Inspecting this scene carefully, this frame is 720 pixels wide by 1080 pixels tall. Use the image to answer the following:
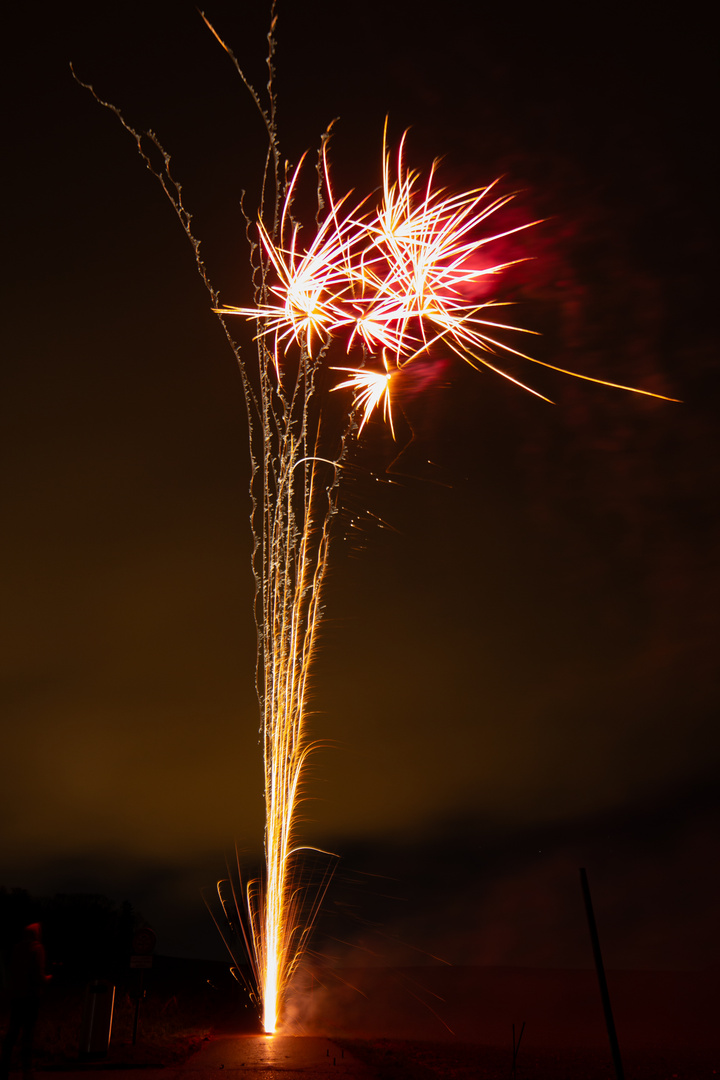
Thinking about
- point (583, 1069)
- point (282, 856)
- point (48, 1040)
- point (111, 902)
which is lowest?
point (583, 1069)

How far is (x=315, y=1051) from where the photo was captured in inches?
428

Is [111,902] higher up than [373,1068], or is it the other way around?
[111,902]

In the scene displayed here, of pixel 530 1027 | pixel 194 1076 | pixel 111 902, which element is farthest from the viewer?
pixel 111 902

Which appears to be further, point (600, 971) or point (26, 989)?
point (26, 989)

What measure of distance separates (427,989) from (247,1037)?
33752 mm

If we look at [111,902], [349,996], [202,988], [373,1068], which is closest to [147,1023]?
[373,1068]

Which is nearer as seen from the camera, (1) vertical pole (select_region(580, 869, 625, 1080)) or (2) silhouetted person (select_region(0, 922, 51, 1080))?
(1) vertical pole (select_region(580, 869, 625, 1080))

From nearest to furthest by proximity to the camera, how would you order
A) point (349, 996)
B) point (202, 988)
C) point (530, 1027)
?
point (349, 996)
point (530, 1027)
point (202, 988)

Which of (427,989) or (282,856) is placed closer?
(282,856)

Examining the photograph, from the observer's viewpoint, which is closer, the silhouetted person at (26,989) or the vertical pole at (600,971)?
the vertical pole at (600,971)

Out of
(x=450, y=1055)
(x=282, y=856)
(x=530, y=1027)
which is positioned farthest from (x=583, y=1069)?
(x=530, y=1027)

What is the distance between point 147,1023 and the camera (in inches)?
575

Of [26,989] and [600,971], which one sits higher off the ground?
[26,989]

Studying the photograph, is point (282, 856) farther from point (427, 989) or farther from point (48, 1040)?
point (427, 989)
